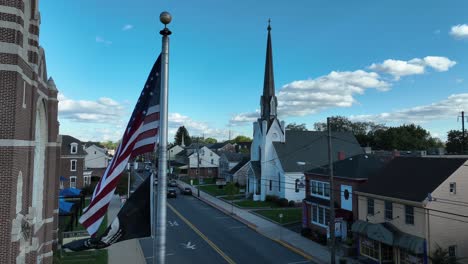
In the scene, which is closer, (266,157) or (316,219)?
(316,219)

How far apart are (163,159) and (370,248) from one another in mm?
20707

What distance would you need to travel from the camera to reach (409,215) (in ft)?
66.9

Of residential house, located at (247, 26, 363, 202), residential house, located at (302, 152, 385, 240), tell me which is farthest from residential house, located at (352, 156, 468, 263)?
residential house, located at (247, 26, 363, 202)

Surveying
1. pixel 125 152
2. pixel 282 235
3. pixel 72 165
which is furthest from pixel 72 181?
pixel 125 152

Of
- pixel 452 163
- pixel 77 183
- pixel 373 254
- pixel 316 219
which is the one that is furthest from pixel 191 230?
pixel 77 183

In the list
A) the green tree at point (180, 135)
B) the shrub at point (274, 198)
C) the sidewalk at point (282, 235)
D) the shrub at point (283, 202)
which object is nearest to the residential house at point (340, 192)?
the sidewalk at point (282, 235)

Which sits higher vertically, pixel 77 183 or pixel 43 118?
pixel 43 118

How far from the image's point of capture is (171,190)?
5438 cm

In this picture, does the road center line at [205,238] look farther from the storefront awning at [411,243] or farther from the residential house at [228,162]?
the residential house at [228,162]

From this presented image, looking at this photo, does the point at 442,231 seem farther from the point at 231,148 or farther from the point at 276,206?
the point at 231,148

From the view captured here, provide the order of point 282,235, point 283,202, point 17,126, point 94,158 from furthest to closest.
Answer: point 94,158 → point 283,202 → point 282,235 → point 17,126

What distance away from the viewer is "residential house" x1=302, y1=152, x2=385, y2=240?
2662 centimetres

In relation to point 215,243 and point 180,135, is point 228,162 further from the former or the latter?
point 180,135

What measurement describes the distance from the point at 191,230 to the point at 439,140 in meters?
114
